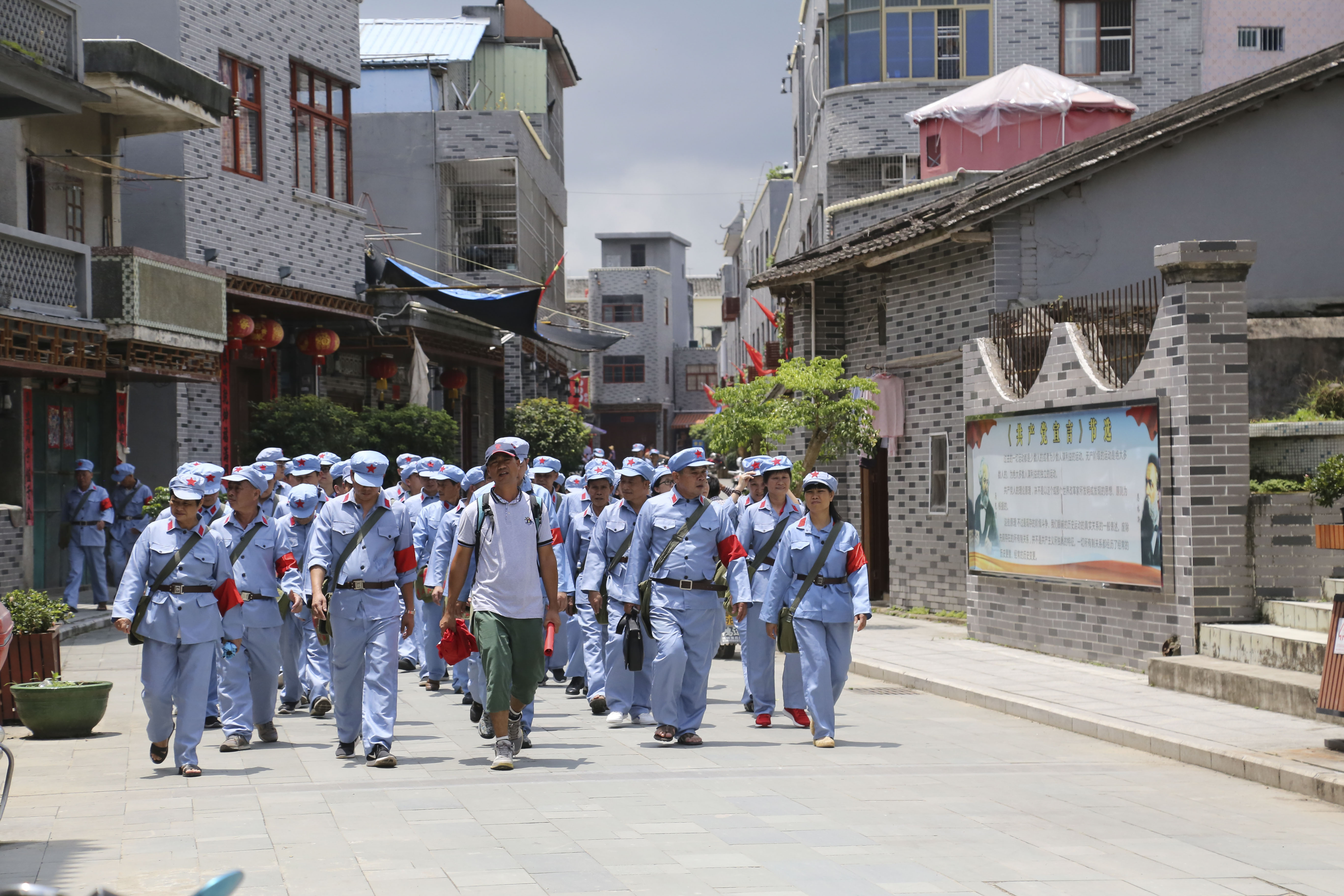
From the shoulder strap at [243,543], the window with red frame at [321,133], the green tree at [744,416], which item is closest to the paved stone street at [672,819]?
the shoulder strap at [243,543]

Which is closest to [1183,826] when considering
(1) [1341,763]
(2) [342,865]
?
(1) [1341,763]

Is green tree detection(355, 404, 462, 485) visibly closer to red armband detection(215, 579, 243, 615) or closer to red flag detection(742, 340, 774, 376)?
red flag detection(742, 340, 774, 376)

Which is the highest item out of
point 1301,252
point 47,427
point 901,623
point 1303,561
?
point 1301,252

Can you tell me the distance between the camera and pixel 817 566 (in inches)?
422

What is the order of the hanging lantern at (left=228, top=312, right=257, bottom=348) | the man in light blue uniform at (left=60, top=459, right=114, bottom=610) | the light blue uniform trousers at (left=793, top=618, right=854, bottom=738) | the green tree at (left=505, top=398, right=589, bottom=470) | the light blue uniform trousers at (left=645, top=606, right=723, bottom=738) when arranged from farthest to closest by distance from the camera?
1. the green tree at (left=505, top=398, right=589, bottom=470)
2. the hanging lantern at (left=228, top=312, right=257, bottom=348)
3. the man in light blue uniform at (left=60, top=459, right=114, bottom=610)
4. the light blue uniform trousers at (left=645, top=606, right=723, bottom=738)
5. the light blue uniform trousers at (left=793, top=618, right=854, bottom=738)

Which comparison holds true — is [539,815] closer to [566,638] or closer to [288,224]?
[566,638]

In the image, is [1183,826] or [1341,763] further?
[1341,763]

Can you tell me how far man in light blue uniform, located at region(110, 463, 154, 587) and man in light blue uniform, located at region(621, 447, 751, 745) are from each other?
12.1 m

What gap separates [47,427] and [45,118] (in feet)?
14.3

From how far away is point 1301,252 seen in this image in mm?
17359

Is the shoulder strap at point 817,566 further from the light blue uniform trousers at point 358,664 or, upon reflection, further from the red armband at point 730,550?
the light blue uniform trousers at point 358,664

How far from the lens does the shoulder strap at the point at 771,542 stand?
1209 cm

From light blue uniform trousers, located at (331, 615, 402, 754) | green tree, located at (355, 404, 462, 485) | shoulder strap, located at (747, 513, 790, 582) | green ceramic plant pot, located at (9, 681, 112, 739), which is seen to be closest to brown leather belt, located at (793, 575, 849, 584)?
shoulder strap, located at (747, 513, 790, 582)

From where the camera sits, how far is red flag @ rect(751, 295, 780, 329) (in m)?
30.9
